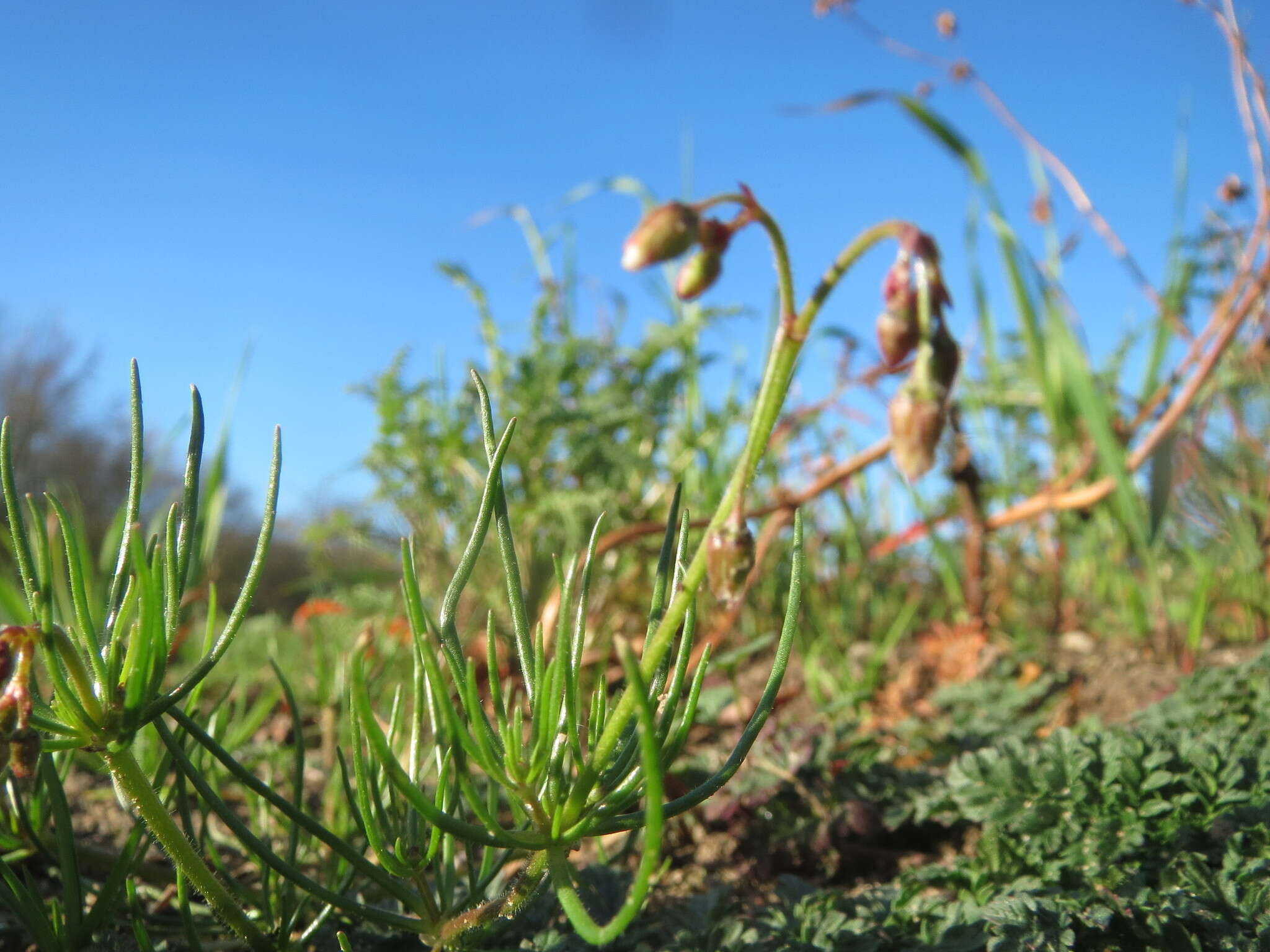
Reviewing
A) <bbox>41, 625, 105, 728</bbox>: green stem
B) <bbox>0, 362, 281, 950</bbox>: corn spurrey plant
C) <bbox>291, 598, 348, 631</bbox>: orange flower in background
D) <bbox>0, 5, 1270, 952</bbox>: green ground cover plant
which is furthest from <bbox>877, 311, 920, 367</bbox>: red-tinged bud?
<bbox>291, 598, 348, 631</bbox>: orange flower in background

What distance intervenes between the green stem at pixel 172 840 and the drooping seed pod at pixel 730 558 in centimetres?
56

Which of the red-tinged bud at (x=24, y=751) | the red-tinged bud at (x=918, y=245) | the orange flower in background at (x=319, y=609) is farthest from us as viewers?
the orange flower in background at (x=319, y=609)

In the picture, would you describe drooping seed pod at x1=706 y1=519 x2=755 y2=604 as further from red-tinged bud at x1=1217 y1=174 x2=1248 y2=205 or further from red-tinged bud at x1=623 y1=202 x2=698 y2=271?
red-tinged bud at x1=1217 y1=174 x2=1248 y2=205

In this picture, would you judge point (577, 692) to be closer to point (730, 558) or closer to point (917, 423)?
point (730, 558)

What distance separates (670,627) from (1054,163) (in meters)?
2.70

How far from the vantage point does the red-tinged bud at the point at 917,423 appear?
824 mm

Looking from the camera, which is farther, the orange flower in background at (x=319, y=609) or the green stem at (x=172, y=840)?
the orange flower in background at (x=319, y=609)

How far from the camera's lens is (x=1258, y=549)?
8.48 feet

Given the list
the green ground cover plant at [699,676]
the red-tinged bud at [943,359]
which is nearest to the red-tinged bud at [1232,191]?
the green ground cover plant at [699,676]

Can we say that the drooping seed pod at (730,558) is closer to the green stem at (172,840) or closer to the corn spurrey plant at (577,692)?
the corn spurrey plant at (577,692)

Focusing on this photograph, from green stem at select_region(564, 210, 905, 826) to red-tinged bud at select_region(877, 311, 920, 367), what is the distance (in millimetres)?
57

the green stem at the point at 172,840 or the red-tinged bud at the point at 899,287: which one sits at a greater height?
the red-tinged bud at the point at 899,287

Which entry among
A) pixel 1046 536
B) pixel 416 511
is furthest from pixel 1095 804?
pixel 416 511

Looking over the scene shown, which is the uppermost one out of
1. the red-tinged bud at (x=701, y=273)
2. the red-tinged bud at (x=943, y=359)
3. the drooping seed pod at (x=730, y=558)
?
the red-tinged bud at (x=701, y=273)
